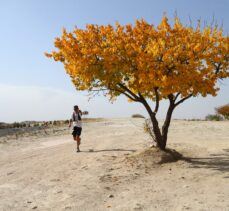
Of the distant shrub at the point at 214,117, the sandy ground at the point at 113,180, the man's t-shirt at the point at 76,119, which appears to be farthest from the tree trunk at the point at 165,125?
the distant shrub at the point at 214,117

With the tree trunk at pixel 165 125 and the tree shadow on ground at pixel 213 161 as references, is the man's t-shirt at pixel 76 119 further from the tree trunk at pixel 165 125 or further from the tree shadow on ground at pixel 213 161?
the tree shadow on ground at pixel 213 161

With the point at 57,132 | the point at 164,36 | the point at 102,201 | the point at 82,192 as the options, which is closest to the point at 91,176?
the point at 82,192

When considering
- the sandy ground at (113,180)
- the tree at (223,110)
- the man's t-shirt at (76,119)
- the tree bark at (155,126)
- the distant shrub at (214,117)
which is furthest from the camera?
the tree at (223,110)

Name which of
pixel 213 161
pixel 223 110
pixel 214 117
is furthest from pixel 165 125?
pixel 223 110

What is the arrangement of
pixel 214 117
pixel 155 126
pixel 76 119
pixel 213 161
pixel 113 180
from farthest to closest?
pixel 214 117, pixel 76 119, pixel 155 126, pixel 213 161, pixel 113 180

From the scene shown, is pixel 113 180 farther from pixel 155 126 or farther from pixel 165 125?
pixel 165 125

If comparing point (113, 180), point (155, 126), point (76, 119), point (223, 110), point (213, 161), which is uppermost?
point (223, 110)

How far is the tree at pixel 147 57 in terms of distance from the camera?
1229 cm

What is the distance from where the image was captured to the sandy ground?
29.2 ft

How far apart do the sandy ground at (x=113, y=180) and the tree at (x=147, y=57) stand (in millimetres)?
2798

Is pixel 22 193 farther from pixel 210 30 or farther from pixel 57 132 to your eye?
pixel 57 132

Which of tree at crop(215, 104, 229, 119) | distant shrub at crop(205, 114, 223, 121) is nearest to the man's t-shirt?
distant shrub at crop(205, 114, 223, 121)

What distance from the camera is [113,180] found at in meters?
11.2

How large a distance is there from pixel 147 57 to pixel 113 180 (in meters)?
4.26
